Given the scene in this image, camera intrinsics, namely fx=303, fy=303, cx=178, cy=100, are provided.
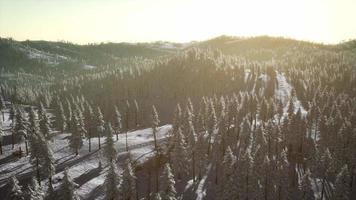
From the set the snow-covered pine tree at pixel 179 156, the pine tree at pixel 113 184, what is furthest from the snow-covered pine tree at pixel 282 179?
the pine tree at pixel 113 184

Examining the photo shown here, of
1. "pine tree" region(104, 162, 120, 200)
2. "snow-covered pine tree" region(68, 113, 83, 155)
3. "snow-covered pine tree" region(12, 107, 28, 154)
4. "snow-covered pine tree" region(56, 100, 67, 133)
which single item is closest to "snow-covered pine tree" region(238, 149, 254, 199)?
"pine tree" region(104, 162, 120, 200)

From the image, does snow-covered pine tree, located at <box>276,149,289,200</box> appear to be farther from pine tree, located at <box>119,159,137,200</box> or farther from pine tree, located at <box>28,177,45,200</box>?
pine tree, located at <box>28,177,45,200</box>

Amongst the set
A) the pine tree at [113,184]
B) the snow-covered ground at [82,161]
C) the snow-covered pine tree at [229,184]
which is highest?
the pine tree at [113,184]

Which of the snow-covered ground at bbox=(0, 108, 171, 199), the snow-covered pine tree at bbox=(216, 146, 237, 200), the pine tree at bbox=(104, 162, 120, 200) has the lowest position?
the snow-covered ground at bbox=(0, 108, 171, 199)

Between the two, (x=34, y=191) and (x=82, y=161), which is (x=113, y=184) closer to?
(x=34, y=191)

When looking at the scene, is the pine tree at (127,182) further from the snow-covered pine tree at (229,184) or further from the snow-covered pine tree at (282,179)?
the snow-covered pine tree at (282,179)

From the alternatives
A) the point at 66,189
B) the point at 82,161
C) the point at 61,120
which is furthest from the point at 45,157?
the point at 61,120

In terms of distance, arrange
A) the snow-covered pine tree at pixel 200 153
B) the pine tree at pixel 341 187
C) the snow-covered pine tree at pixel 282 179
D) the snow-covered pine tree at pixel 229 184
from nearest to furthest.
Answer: the pine tree at pixel 341 187 < the snow-covered pine tree at pixel 229 184 < the snow-covered pine tree at pixel 282 179 < the snow-covered pine tree at pixel 200 153

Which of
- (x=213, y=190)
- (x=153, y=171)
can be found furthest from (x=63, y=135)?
(x=213, y=190)

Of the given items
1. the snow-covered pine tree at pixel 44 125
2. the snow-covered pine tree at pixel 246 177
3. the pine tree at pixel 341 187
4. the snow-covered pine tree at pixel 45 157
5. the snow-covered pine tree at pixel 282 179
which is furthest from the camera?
the snow-covered pine tree at pixel 44 125
